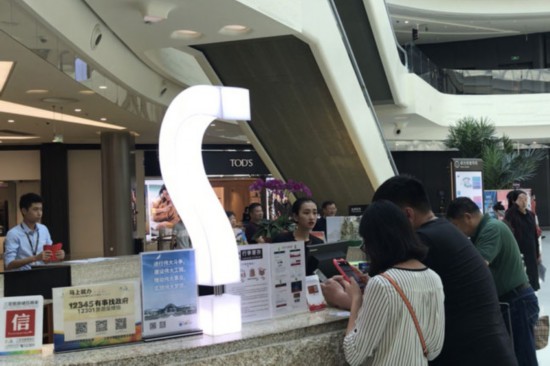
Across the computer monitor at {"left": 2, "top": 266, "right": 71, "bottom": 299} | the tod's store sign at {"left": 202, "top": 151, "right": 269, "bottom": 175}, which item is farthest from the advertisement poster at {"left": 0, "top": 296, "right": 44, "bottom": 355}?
the tod's store sign at {"left": 202, "top": 151, "right": 269, "bottom": 175}

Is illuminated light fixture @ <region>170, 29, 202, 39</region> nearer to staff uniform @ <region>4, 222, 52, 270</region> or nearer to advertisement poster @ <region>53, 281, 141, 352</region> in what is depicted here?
staff uniform @ <region>4, 222, 52, 270</region>

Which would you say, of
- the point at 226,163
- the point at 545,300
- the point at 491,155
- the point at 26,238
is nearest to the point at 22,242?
the point at 26,238

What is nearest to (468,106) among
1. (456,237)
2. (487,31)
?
(487,31)

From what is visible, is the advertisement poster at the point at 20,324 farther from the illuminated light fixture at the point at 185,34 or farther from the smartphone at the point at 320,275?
the illuminated light fixture at the point at 185,34

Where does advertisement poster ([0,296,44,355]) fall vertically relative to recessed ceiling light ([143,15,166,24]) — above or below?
below

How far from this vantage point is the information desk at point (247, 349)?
197 cm

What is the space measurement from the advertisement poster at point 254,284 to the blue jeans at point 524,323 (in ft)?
7.35

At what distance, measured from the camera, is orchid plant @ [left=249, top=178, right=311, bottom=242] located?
433cm

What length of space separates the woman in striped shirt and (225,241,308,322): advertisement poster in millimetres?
486

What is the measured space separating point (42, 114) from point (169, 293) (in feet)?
31.8

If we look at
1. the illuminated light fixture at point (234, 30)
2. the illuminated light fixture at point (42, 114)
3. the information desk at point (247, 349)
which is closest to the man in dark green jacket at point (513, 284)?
the information desk at point (247, 349)

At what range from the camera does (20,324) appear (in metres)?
1.99

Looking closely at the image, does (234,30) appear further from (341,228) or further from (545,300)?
(545,300)

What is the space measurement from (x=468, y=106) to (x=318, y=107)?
1133cm
